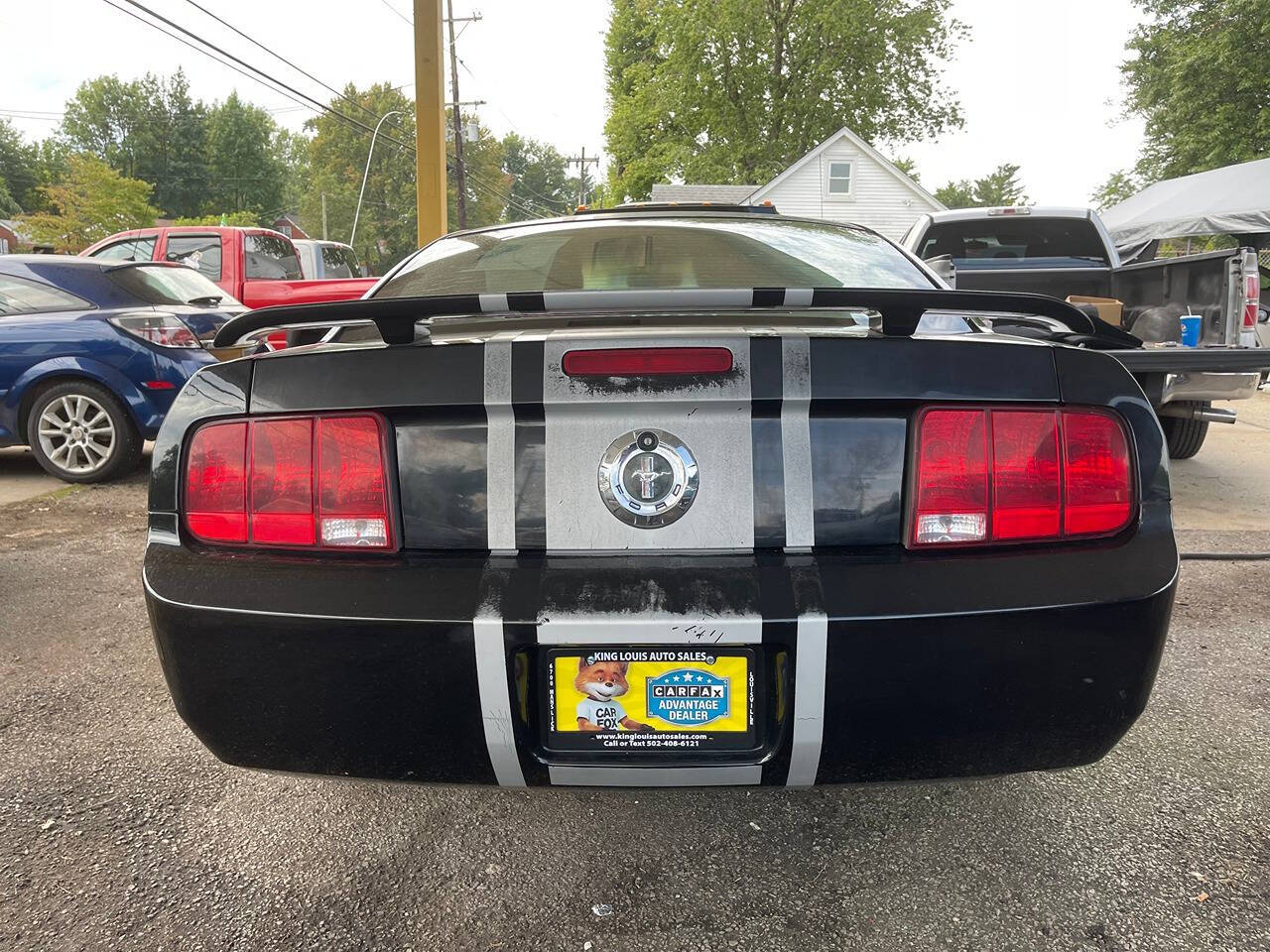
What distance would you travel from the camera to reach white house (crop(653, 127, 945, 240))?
3088cm

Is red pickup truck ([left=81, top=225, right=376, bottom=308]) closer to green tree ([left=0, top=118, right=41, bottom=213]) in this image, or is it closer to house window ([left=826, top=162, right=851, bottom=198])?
house window ([left=826, top=162, right=851, bottom=198])

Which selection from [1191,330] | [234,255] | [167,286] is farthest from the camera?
[234,255]

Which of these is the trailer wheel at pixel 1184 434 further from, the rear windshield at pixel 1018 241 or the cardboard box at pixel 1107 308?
the rear windshield at pixel 1018 241

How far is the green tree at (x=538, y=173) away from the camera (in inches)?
3873

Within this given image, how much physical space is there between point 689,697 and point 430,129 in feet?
25.6

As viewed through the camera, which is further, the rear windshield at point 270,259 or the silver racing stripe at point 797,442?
the rear windshield at point 270,259

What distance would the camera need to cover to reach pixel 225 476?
5.32 ft

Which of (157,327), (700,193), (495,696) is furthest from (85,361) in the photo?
(700,193)

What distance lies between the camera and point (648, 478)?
1499 millimetres

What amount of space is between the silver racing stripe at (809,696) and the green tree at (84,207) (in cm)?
4865

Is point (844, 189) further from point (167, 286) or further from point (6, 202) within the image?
point (6, 202)

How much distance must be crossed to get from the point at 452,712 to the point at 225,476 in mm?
622

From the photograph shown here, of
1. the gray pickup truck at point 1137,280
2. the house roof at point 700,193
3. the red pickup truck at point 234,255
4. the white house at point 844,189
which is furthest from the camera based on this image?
the white house at point 844,189

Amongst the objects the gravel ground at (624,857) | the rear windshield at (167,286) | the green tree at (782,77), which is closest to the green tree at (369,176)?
the green tree at (782,77)
